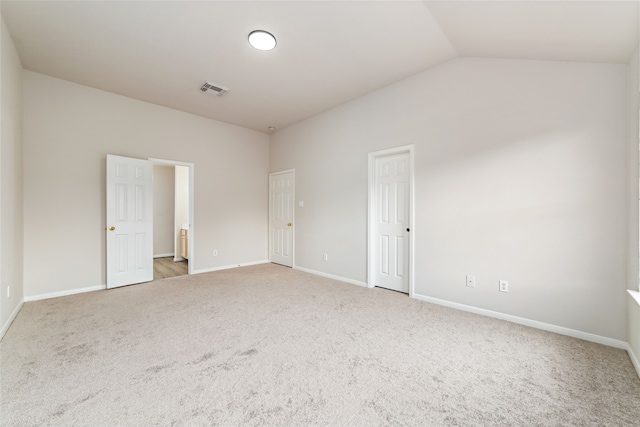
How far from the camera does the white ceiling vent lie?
3644 millimetres

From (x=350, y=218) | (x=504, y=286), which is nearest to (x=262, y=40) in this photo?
(x=350, y=218)

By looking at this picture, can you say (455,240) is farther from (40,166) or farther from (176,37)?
(40,166)

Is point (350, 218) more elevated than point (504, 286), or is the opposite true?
point (350, 218)

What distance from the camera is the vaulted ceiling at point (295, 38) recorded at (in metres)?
2.09

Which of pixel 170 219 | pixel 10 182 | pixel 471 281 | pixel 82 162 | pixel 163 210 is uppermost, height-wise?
pixel 82 162

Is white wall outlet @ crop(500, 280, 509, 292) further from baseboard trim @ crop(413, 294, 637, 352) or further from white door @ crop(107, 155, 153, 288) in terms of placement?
white door @ crop(107, 155, 153, 288)

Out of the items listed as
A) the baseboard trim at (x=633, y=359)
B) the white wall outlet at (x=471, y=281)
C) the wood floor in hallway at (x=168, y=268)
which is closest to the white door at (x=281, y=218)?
the wood floor in hallway at (x=168, y=268)

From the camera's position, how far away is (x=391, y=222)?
3799 millimetres

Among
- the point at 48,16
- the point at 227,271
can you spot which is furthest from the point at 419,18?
the point at 227,271

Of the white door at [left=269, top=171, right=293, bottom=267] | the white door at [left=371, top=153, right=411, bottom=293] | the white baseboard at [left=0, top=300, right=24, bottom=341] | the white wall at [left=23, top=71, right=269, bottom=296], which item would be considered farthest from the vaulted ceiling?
the white baseboard at [left=0, top=300, right=24, bottom=341]

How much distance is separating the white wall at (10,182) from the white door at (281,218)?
367 cm

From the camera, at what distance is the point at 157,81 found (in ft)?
11.7

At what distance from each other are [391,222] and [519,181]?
1.58 metres

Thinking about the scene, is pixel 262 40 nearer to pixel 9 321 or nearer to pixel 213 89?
pixel 213 89
